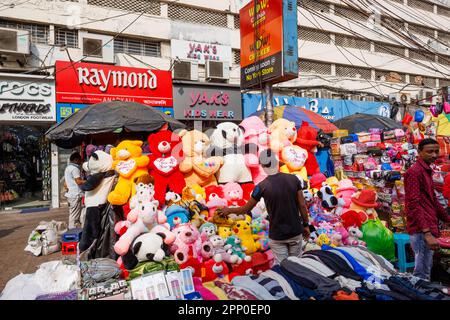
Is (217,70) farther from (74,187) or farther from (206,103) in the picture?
(74,187)

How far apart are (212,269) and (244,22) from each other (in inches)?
289

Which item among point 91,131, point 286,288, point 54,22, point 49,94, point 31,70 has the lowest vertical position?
point 286,288

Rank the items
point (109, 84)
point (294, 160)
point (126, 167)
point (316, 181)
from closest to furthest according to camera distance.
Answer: point (126, 167) → point (316, 181) → point (294, 160) → point (109, 84)

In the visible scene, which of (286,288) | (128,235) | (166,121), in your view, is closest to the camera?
(286,288)

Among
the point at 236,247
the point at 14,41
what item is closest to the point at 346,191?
the point at 236,247

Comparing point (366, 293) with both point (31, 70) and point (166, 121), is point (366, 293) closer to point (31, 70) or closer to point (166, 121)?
point (166, 121)

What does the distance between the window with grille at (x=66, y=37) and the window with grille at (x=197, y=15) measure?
3.79m

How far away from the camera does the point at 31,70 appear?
9.70m

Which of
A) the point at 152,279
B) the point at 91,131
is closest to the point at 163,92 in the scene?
the point at 91,131

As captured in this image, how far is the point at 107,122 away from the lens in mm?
6344

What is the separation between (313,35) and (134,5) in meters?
9.16

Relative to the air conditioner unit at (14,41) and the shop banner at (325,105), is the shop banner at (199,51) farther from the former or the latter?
the air conditioner unit at (14,41)

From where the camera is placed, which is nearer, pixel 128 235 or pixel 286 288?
pixel 286 288

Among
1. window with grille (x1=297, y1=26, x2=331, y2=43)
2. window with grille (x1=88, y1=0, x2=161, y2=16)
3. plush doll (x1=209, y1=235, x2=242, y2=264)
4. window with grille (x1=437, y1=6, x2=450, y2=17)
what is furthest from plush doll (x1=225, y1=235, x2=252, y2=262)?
window with grille (x1=437, y1=6, x2=450, y2=17)
